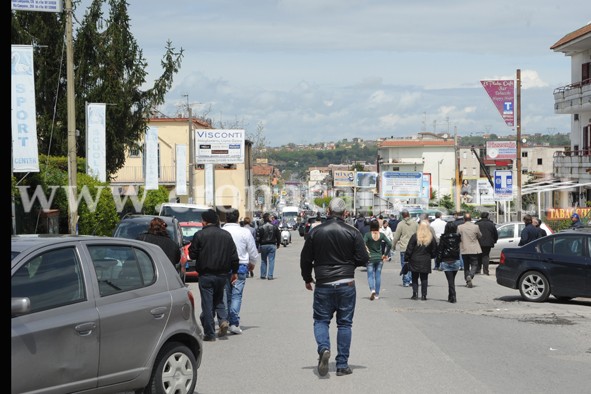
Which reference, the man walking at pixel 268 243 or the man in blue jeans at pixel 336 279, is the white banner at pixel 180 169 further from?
the man in blue jeans at pixel 336 279

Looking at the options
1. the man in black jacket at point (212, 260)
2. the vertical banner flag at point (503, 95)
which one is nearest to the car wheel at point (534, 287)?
the man in black jacket at point (212, 260)

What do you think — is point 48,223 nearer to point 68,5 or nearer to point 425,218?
point 68,5

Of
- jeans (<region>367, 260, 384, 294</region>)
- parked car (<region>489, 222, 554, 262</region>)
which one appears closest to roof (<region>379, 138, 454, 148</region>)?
parked car (<region>489, 222, 554, 262</region>)

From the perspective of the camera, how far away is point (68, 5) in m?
22.5

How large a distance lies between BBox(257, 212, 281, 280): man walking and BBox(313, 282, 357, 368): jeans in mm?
15042

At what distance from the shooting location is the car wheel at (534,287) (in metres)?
17.6

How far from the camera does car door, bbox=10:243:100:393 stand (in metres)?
6.17

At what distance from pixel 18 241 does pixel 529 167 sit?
4812 inches

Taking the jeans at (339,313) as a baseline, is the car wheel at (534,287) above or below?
below

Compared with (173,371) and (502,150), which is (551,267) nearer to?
(173,371)

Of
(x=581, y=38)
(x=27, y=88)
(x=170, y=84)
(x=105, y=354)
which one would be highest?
(x=581, y=38)

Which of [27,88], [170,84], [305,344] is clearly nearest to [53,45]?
[170,84]

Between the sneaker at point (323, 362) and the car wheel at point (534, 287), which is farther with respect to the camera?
the car wheel at point (534, 287)

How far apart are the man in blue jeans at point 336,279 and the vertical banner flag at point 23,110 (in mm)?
10810
